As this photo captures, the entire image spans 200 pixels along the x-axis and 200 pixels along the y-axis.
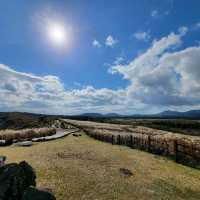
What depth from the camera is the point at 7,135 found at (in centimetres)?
2844

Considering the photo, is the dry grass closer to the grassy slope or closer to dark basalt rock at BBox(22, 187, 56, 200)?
the grassy slope

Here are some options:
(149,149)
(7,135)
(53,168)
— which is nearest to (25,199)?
(53,168)

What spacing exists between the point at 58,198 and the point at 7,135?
22.3 m

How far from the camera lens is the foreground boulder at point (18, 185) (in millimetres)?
7594

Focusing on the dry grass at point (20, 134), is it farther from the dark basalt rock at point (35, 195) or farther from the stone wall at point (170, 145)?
the dark basalt rock at point (35, 195)

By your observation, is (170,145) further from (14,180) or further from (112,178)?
→ (14,180)

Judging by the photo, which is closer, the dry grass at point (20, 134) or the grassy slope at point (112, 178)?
the grassy slope at point (112, 178)

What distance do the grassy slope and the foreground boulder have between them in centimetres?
169

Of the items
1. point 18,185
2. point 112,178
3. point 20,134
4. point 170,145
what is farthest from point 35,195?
point 20,134

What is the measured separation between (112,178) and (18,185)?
221 inches

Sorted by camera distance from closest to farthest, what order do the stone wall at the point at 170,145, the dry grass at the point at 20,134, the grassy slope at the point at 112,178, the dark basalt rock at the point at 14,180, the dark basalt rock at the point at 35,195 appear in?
1. the dark basalt rock at the point at 35,195
2. the dark basalt rock at the point at 14,180
3. the grassy slope at the point at 112,178
4. the stone wall at the point at 170,145
5. the dry grass at the point at 20,134

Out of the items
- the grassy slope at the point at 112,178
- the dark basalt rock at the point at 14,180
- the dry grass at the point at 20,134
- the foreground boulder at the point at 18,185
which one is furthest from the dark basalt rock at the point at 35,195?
the dry grass at the point at 20,134

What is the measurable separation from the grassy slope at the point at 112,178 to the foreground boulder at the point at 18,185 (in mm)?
1689

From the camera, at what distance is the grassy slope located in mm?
9891
